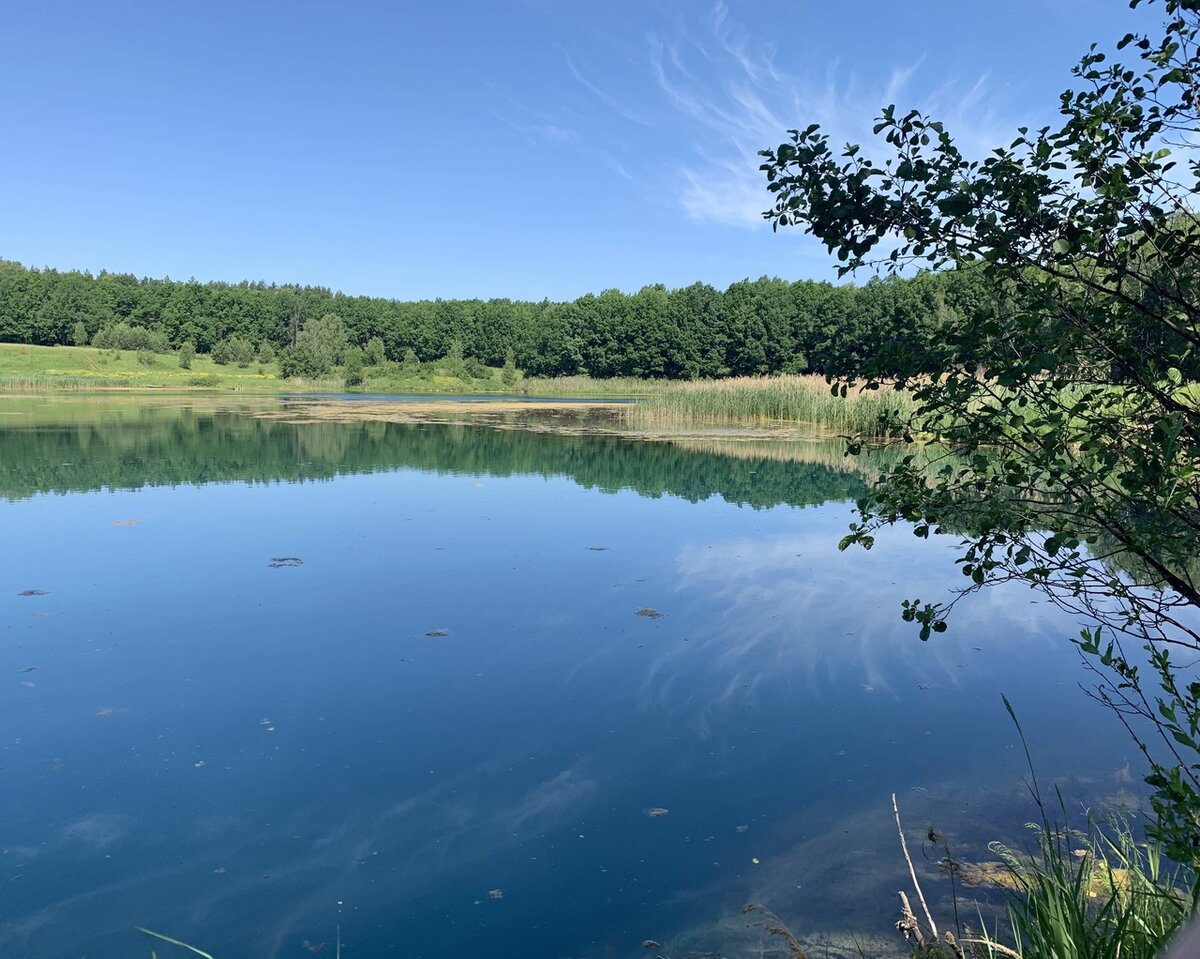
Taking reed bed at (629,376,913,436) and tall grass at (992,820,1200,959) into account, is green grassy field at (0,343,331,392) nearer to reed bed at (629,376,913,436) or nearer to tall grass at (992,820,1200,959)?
reed bed at (629,376,913,436)

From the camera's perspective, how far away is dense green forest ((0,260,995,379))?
5469cm

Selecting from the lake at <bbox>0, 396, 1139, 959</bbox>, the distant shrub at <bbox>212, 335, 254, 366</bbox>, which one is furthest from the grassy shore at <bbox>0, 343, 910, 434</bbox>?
the lake at <bbox>0, 396, 1139, 959</bbox>

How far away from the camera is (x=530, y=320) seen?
6888 centimetres

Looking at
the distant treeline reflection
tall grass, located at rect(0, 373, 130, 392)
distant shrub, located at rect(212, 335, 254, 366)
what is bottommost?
tall grass, located at rect(0, 373, 130, 392)

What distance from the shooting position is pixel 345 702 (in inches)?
190

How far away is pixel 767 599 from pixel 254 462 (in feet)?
35.3

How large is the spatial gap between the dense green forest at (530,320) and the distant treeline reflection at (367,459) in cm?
3074

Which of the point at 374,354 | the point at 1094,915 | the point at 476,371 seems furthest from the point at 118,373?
the point at 1094,915

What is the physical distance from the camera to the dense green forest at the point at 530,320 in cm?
5469

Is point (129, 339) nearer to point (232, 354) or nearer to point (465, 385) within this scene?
point (232, 354)

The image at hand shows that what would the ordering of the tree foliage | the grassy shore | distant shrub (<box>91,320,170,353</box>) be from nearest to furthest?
the tree foliage
the grassy shore
distant shrub (<box>91,320,170,353</box>)

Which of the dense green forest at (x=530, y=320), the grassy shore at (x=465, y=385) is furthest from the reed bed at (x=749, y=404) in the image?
the dense green forest at (x=530, y=320)

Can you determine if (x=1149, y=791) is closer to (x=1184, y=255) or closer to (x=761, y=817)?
(x=761, y=817)

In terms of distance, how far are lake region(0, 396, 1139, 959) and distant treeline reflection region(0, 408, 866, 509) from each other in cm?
319
